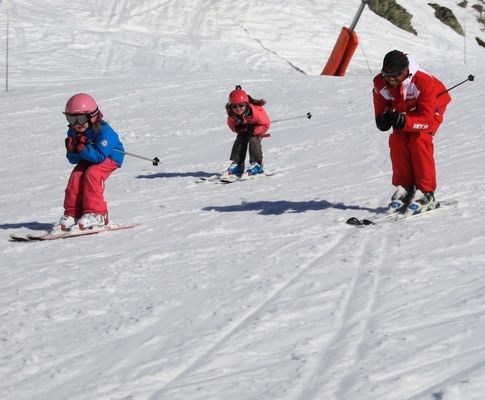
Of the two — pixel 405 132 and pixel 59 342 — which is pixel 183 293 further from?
pixel 405 132

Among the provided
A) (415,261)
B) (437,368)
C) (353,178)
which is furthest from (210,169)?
(437,368)

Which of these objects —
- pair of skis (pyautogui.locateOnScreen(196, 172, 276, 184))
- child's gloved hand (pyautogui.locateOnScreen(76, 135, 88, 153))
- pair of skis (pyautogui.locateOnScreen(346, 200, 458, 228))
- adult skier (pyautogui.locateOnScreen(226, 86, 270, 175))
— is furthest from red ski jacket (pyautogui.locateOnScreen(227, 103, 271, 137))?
pair of skis (pyautogui.locateOnScreen(346, 200, 458, 228))

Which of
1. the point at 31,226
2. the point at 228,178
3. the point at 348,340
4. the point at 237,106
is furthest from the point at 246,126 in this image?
the point at 348,340

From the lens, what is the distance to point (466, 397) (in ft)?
10.9

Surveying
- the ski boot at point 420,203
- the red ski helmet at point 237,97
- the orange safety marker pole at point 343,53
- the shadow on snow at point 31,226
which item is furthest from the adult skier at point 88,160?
the orange safety marker pole at point 343,53

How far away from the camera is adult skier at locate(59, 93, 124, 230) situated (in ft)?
25.0

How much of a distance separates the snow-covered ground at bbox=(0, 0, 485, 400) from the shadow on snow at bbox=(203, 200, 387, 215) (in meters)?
0.03

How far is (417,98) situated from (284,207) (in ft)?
5.67

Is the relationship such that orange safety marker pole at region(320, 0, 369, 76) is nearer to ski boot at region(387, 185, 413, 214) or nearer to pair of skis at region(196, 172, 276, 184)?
pair of skis at region(196, 172, 276, 184)

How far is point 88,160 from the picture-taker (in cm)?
776

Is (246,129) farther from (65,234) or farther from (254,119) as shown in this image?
(65,234)

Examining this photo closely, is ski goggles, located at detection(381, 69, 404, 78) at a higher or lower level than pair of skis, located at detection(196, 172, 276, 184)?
higher

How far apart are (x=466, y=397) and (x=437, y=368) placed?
357 millimetres

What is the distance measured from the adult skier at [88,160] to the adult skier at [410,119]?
221 cm
